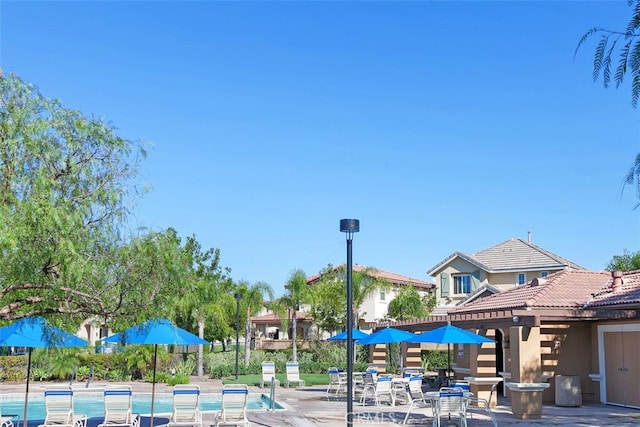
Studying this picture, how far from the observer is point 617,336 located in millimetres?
20719

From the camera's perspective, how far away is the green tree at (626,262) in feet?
184

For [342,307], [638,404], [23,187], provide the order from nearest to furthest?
[23,187] → [638,404] → [342,307]

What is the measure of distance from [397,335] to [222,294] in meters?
Answer: 19.6

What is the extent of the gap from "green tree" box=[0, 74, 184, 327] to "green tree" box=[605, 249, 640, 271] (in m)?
51.7

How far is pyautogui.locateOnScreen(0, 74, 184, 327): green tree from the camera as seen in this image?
10.0 metres

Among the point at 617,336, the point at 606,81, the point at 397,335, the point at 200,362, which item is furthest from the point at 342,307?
the point at 606,81

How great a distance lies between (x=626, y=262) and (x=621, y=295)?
132ft

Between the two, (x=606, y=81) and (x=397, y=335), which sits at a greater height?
(x=606, y=81)

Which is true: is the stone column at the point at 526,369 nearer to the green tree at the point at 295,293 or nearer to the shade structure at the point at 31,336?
the shade structure at the point at 31,336

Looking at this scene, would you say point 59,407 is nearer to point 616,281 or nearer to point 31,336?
point 31,336

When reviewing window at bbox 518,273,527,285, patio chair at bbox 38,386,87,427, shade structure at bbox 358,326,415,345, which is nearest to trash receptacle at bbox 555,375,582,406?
shade structure at bbox 358,326,415,345

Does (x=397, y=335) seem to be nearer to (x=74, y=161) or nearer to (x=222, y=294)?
(x=74, y=161)

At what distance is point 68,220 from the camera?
1000 cm

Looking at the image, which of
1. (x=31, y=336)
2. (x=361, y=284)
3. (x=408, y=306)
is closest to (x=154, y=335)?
(x=31, y=336)
